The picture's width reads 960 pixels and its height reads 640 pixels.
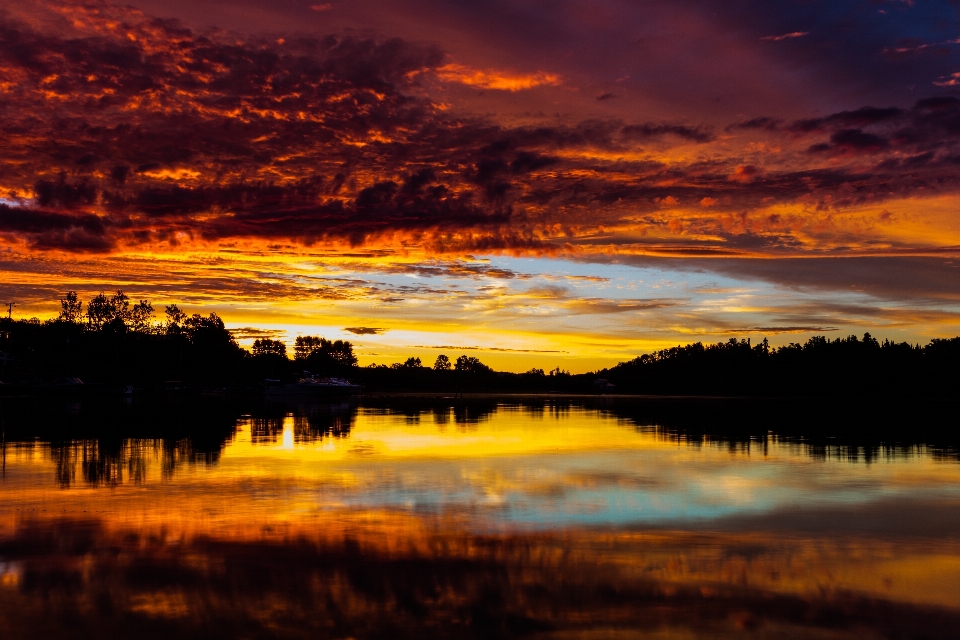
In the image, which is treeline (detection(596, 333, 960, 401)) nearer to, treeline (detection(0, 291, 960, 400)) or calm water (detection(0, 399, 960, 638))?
treeline (detection(0, 291, 960, 400))

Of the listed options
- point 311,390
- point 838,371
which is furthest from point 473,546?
point 838,371

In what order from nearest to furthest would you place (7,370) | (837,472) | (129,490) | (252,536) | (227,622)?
(227,622) < (252,536) < (129,490) < (837,472) < (7,370)

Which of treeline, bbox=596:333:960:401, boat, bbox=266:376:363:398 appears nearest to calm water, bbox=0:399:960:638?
boat, bbox=266:376:363:398

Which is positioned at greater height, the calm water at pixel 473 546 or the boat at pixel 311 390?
the calm water at pixel 473 546

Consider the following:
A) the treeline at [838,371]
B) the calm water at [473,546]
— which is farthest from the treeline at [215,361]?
the calm water at [473,546]

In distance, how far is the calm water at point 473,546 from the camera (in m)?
9.03

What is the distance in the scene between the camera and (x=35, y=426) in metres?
38.1

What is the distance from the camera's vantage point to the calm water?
903 cm

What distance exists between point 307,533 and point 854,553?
29.0 ft

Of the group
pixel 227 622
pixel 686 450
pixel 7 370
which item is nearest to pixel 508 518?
pixel 227 622


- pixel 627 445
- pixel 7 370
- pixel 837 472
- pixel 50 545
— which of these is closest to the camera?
pixel 50 545

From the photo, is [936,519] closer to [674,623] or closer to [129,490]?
[674,623]

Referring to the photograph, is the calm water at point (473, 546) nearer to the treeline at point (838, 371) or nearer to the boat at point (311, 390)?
the boat at point (311, 390)

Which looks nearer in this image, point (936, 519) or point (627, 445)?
point (936, 519)
